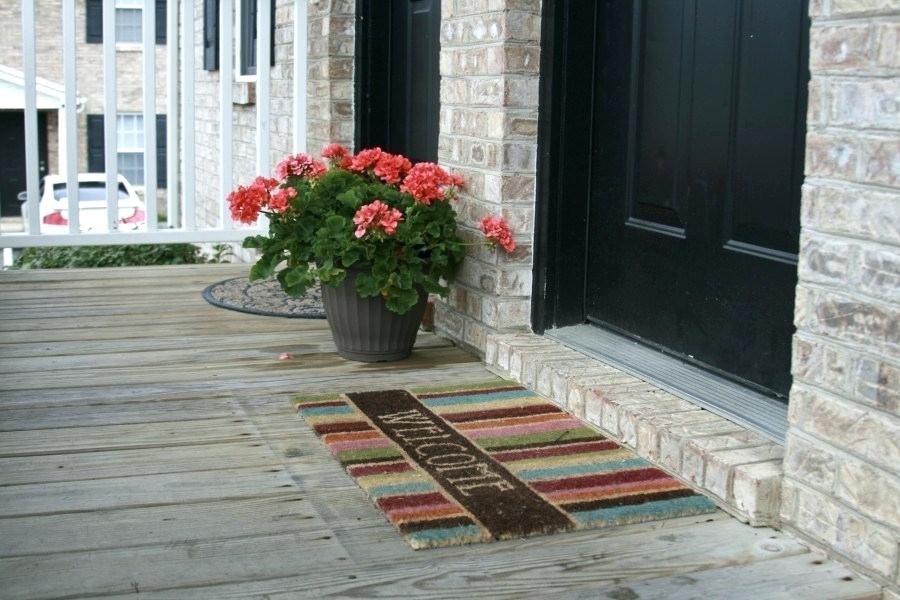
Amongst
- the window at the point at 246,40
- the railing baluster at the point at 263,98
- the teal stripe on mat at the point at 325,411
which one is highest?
the window at the point at 246,40

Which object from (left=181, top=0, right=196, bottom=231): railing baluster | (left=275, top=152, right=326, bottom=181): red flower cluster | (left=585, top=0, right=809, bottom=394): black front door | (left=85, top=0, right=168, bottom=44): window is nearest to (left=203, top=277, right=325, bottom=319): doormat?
(left=181, top=0, right=196, bottom=231): railing baluster

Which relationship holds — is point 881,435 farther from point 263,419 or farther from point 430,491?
point 263,419

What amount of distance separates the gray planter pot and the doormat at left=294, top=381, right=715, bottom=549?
0.38 meters

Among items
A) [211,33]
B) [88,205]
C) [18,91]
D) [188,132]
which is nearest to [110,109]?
[188,132]

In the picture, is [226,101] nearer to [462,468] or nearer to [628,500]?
[462,468]

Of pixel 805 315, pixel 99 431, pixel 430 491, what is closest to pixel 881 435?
pixel 805 315

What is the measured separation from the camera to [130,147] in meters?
24.1

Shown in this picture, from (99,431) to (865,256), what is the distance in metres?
1.99

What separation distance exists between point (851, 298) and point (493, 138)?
1.77 meters

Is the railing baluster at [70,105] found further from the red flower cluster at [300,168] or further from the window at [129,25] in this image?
the window at [129,25]

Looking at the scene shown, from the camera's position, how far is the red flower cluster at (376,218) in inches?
146

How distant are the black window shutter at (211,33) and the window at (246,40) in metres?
1.12

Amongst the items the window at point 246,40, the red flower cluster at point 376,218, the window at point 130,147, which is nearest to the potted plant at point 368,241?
the red flower cluster at point 376,218

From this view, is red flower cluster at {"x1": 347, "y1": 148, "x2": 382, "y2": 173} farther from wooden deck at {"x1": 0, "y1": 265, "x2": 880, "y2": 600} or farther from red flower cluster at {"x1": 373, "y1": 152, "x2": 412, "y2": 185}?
wooden deck at {"x1": 0, "y1": 265, "x2": 880, "y2": 600}
